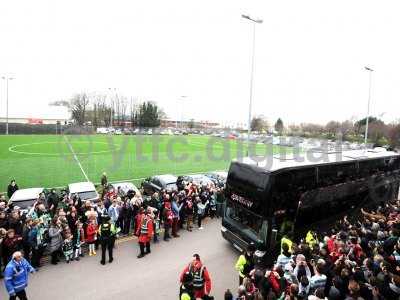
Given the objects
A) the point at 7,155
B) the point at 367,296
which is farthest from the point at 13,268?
the point at 7,155

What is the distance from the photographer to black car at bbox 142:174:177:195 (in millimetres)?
17533

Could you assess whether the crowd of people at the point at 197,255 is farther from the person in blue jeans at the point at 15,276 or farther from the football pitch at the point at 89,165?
the football pitch at the point at 89,165

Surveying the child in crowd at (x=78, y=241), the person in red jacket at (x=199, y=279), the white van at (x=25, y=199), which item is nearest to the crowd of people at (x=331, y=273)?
the person in red jacket at (x=199, y=279)

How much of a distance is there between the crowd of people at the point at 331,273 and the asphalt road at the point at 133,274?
226 cm

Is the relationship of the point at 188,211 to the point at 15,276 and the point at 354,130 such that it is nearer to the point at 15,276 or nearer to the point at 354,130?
the point at 15,276

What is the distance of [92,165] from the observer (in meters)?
29.5

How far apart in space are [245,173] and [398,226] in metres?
5.53

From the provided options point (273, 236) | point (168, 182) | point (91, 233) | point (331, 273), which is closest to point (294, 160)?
point (273, 236)

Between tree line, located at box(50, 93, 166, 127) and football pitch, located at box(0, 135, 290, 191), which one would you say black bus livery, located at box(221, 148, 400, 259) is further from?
tree line, located at box(50, 93, 166, 127)

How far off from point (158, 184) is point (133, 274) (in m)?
8.79

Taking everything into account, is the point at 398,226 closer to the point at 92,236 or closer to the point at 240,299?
the point at 240,299

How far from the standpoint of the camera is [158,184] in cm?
1809

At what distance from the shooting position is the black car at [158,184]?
57.5ft

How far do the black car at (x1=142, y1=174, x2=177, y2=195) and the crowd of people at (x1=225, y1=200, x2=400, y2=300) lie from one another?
9861mm
